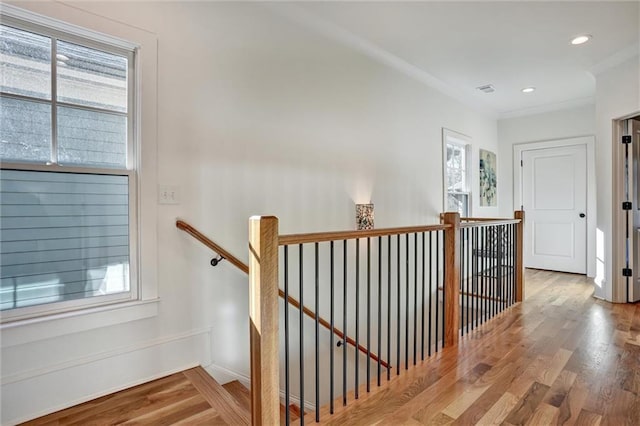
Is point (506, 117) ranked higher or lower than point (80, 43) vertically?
higher

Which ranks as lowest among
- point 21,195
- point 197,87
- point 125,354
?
point 125,354

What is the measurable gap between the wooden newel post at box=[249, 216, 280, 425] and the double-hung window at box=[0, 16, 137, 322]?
1076 millimetres

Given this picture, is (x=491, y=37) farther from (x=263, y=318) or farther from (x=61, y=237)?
(x=61, y=237)

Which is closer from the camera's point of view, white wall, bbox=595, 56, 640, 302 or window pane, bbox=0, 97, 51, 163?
window pane, bbox=0, 97, 51, 163

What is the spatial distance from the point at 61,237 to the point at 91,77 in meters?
0.93

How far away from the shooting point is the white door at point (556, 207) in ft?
16.4

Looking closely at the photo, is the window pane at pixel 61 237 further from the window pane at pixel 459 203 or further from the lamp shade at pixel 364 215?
the window pane at pixel 459 203

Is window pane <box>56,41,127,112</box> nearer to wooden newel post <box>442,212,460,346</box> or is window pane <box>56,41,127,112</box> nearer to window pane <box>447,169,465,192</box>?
wooden newel post <box>442,212,460,346</box>

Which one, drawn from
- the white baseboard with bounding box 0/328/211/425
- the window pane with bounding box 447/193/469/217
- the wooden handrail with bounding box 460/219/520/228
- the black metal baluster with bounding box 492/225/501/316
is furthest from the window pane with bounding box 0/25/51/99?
the window pane with bounding box 447/193/469/217

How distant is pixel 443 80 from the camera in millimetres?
4195

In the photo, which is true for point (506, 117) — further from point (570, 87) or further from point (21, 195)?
point (21, 195)

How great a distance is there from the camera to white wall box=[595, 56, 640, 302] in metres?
3.46

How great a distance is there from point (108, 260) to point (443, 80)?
4086 millimetres

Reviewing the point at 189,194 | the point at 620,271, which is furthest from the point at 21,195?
the point at 620,271
